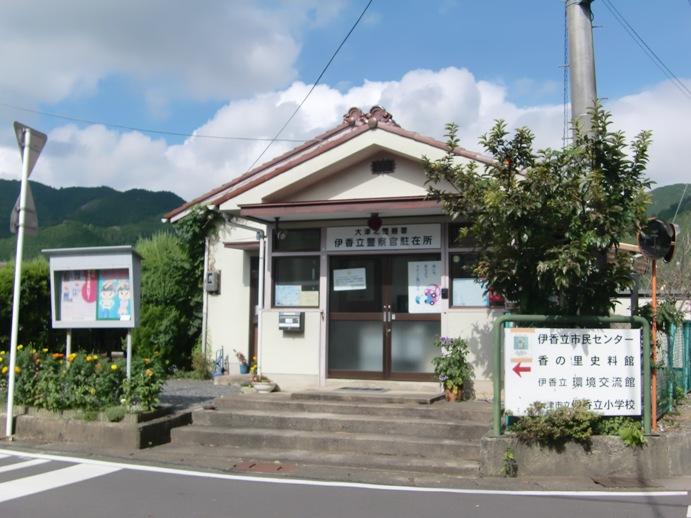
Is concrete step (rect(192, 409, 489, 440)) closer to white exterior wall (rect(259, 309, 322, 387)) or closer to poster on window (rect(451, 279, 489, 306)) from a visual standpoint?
white exterior wall (rect(259, 309, 322, 387))

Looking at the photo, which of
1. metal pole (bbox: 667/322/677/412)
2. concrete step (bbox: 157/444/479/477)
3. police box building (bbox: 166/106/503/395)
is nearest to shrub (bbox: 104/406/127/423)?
concrete step (bbox: 157/444/479/477)

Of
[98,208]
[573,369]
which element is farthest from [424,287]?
[98,208]

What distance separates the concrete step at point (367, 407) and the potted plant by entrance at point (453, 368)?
0.23 metres

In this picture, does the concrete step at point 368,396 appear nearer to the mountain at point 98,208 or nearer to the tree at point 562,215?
the tree at point 562,215

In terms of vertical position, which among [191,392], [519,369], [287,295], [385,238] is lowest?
[191,392]

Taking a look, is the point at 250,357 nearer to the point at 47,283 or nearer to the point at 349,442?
the point at 47,283

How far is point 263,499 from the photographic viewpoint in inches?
249

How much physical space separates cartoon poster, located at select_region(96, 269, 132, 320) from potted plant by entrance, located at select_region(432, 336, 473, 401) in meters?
4.52

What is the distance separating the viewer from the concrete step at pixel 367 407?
29.5 feet

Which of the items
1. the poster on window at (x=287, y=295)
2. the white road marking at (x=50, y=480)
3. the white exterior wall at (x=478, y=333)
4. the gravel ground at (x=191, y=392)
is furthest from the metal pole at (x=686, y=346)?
the white road marking at (x=50, y=480)

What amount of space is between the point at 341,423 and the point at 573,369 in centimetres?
303

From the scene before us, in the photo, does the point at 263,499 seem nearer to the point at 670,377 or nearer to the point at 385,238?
the point at 385,238

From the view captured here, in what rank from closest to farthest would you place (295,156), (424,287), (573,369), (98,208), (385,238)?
(573,369) < (424,287) < (385,238) < (295,156) < (98,208)

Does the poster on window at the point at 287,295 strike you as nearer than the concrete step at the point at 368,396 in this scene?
No
